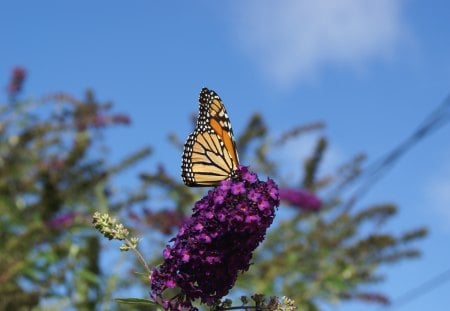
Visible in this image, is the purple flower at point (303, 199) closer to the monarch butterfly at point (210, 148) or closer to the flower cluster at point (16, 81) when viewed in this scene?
the monarch butterfly at point (210, 148)

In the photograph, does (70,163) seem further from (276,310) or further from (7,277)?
(276,310)

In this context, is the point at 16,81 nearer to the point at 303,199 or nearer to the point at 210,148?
the point at 303,199

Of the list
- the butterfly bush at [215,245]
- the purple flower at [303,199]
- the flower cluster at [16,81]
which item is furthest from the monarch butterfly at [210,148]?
the flower cluster at [16,81]

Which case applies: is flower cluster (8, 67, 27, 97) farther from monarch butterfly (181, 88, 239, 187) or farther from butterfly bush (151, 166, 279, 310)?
butterfly bush (151, 166, 279, 310)

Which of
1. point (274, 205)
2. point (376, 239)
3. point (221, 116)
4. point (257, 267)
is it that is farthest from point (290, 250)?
point (274, 205)

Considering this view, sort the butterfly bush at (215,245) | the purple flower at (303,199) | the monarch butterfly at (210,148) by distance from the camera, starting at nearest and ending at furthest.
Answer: the butterfly bush at (215,245) → the monarch butterfly at (210,148) → the purple flower at (303,199)

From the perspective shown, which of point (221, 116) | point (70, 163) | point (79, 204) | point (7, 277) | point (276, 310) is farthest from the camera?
point (79, 204)

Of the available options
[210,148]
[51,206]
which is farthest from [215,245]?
[51,206]
